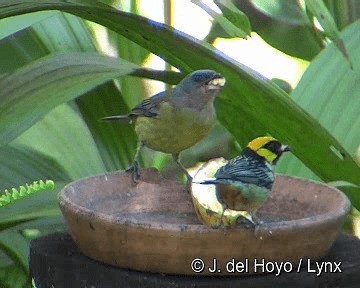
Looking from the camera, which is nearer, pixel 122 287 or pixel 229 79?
pixel 122 287

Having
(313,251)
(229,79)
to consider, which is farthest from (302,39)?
(313,251)

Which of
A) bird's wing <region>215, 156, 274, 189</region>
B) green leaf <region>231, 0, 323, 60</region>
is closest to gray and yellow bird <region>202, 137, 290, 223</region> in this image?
bird's wing <region>215, 156, 274, 189</region>

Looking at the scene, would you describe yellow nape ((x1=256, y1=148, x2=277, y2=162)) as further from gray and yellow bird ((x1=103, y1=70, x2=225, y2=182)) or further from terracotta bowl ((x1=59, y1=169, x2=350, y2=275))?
gray and yellow bird ((x1=103, y1=70, x2=225, y2=182))

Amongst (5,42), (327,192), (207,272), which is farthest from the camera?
(5,42)

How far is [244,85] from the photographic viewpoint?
1.17 metres

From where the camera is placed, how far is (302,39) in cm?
205

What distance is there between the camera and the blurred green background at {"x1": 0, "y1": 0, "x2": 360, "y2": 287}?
1144 millimetres

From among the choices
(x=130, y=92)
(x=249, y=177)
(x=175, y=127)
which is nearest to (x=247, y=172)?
(x=249, y=177)

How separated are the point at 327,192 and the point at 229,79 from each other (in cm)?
24

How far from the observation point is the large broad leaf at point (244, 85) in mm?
1132

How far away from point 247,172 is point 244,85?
Result: 0.92 ft

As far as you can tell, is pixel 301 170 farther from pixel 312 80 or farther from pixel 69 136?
pixel 69 136

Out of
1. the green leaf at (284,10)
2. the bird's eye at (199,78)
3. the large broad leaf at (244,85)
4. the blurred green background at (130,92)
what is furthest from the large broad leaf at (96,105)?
the green leaf at (284,10)

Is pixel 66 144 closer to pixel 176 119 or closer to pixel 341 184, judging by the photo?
pixel 176 119
